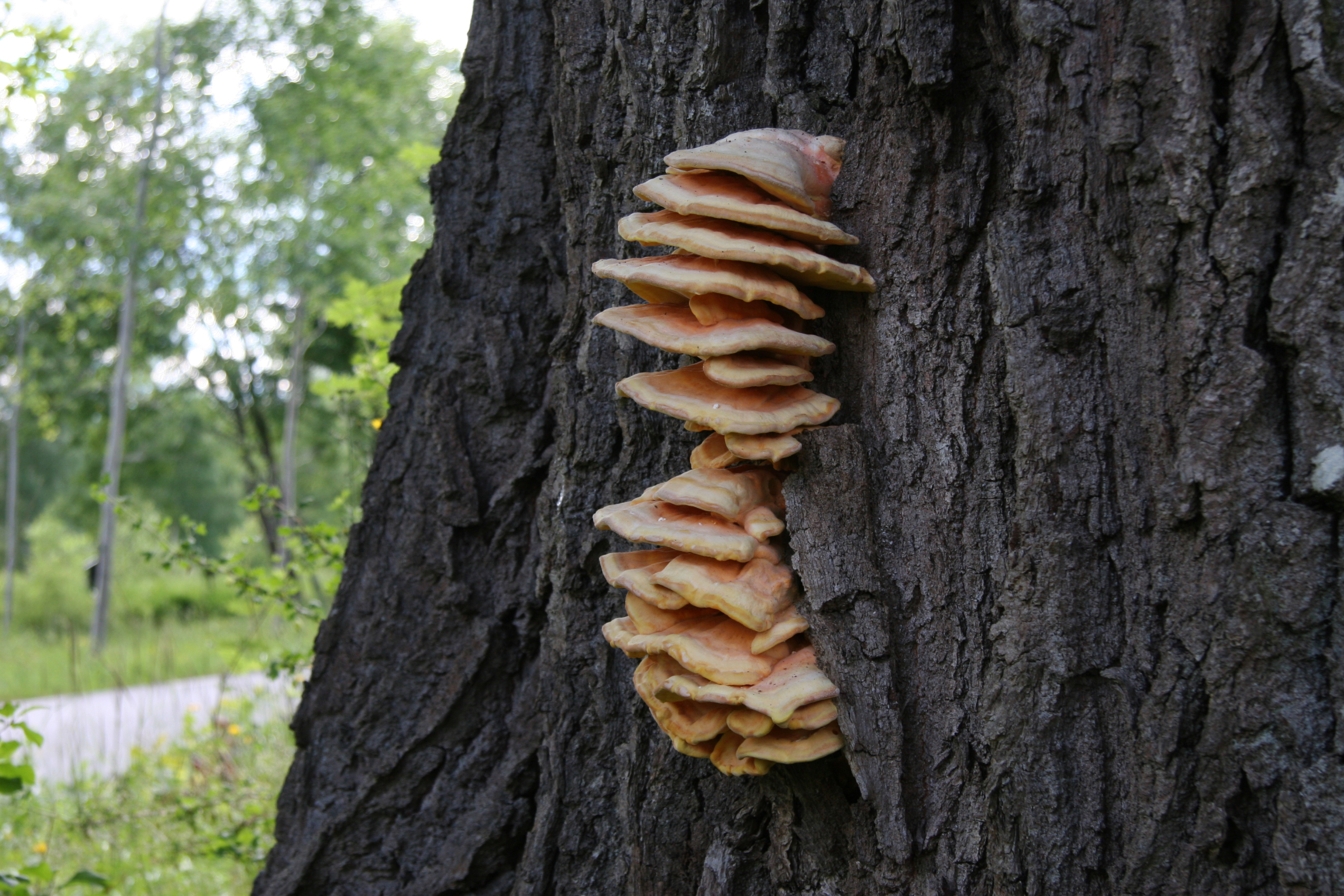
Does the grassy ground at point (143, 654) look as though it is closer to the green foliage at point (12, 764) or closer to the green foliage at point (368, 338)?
the green foliage at point (368, 338)

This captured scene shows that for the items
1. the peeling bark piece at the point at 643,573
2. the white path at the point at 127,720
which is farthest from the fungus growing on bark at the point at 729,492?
the white path at the point at 127,720

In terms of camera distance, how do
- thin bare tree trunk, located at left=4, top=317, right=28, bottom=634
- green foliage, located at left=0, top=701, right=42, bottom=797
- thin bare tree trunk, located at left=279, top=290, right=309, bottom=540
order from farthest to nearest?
thin bare tree trunk, located at left=4, top=317, right=28, bottom=634 < thin bare tree trunk, located at left=279, top=290, right=309, bottom=540 < green foliage, located at left=0, top=701, right=42, bottom=797

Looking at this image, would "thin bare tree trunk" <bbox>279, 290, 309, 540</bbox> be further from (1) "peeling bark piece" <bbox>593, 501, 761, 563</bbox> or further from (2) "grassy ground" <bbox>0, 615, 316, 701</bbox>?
(1) "peeling bark piece" <bbox>593, 501, 761, 563</bbox>

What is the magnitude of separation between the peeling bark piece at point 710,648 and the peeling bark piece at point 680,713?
0.14ft

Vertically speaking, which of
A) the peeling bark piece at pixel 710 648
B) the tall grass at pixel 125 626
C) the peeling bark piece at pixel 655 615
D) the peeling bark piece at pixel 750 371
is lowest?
the tall grass at pixel 125 626

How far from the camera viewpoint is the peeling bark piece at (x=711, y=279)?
1451mm

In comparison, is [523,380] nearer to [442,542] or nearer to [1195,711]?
[442,542]

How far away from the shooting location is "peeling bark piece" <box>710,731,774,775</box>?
1.51 metres

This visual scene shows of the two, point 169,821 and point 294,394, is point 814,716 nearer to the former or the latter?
point 169,821

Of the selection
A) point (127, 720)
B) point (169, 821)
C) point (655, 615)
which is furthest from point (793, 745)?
point (127, 720)

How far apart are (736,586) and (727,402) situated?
12.5 inches

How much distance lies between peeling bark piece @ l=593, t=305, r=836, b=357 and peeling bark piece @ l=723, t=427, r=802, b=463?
6.0 inches

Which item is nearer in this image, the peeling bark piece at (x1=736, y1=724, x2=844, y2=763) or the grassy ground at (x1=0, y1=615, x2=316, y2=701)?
the peeling bark piece at (x1=736, y1=724, x2=844, y2=763)

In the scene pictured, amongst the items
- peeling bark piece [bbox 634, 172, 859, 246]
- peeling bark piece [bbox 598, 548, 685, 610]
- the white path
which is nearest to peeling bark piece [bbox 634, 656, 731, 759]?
peeling bark piece [bbox 598, 548, 685, 610]
